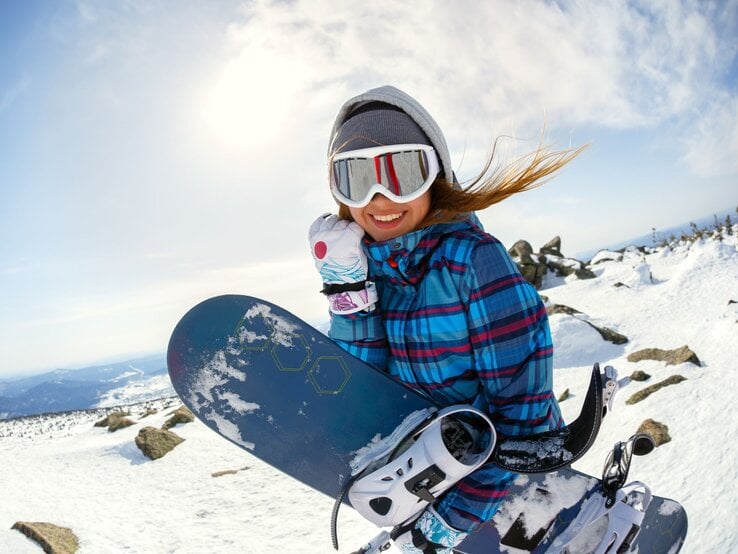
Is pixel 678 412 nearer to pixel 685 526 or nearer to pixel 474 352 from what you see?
pixel 685 526

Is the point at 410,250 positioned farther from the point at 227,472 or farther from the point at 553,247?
the point at 553,247

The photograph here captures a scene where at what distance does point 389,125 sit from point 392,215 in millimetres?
371

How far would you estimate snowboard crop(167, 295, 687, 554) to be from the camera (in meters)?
1.97

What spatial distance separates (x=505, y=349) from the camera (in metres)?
1.44

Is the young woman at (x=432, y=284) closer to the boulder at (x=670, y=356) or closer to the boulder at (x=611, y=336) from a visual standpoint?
the boulder at (x=670, y=356)

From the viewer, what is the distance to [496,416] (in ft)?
4.98

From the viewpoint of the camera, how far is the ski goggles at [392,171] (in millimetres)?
1660

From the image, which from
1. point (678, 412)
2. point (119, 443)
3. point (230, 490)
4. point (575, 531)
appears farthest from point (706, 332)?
point (119, 443)

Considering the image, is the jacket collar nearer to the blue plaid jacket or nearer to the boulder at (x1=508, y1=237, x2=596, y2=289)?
the blue plaid jacket

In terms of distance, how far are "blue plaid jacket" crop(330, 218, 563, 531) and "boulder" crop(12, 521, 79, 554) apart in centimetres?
521

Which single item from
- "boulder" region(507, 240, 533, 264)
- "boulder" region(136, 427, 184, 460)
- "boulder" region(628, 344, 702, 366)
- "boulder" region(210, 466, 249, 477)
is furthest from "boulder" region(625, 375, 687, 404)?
"boulder" region(507, 240, 533, 264)

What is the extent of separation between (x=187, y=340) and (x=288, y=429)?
0.73 metres

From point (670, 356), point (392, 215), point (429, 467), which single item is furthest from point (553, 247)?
point (429, 467)

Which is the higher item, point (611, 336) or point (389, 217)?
point (389, 217)
